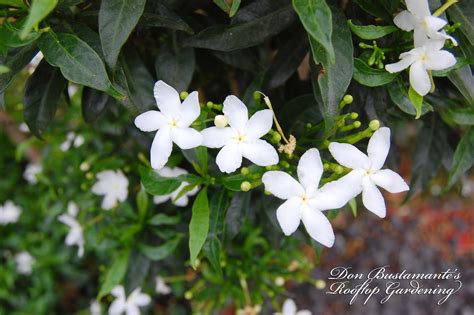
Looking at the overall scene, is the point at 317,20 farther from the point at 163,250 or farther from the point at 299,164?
the point at 163,250

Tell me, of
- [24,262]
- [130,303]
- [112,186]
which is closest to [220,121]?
[112,186]

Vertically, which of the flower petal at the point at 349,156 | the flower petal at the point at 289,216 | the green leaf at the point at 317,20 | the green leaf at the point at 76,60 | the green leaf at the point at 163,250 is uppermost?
the green leaf at the point at 317,20

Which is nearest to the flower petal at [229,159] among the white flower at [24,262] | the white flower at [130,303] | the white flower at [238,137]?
the white flower at [238,137]

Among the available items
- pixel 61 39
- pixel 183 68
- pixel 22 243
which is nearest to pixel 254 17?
pixel 183 68

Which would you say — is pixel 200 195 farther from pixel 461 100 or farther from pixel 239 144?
pixel 461 100

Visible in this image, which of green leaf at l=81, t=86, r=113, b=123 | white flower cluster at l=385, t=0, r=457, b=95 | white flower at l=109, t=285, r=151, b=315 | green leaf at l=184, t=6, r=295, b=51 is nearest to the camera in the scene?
white flower cluster at l=385, t=0, r=457, b=95

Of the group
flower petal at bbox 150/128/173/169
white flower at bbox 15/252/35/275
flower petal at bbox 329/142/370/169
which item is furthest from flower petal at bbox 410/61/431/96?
white flower at bbox 15/252/35/275

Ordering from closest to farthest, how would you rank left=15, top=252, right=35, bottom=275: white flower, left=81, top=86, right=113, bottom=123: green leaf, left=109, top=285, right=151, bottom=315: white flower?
1. left=81, top=86, right=113, bottom=123: green leaf
2. left=109, top=285, right=151, bottom=315: white flower
3. left=15, top=252, right=35, bottom=275: white flower

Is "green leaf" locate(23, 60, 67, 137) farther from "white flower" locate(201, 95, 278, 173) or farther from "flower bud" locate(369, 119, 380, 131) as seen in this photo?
"flower bud" locate(369, 119, 380, 131)

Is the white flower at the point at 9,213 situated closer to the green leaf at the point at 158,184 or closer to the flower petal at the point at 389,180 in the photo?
the green leaf at the point at 158,184
